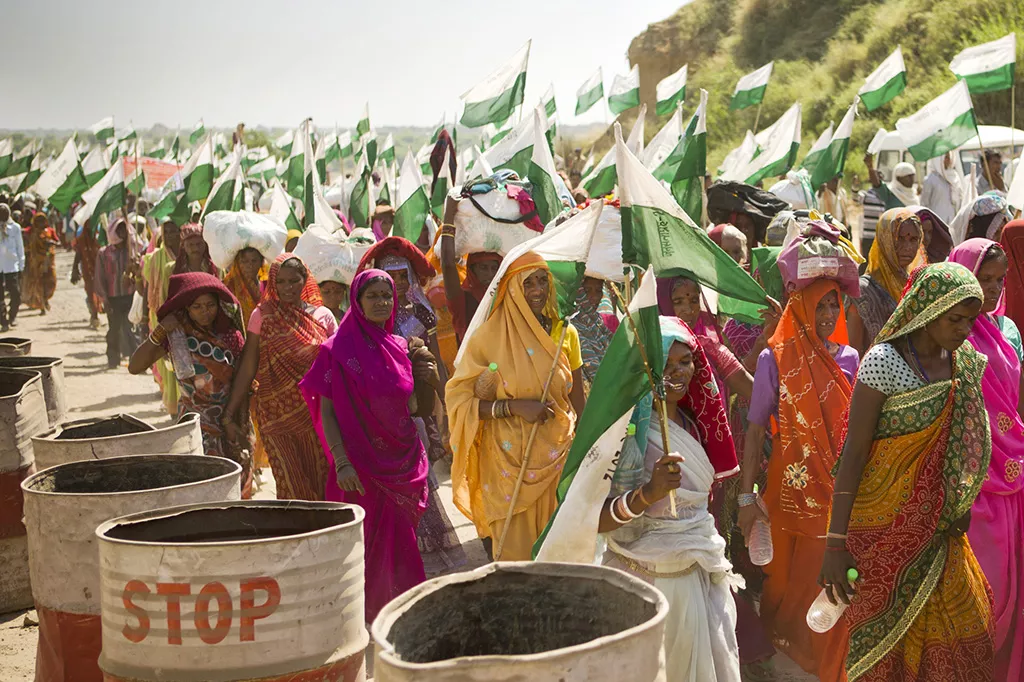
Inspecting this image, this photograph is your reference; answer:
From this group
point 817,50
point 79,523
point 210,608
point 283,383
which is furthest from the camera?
point 817,50

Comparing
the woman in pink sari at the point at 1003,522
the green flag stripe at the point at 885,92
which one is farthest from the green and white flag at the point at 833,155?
the woman in pink sari at the point at 1003,522

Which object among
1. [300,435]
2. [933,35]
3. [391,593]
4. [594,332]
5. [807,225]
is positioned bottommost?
[391,593]

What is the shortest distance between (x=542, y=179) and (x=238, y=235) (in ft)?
7.06

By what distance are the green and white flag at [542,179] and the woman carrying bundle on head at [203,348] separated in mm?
2258

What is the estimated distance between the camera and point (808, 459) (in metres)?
5.27

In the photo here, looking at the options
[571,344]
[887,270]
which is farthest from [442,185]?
[571,344]

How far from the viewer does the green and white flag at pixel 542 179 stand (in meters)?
8.50

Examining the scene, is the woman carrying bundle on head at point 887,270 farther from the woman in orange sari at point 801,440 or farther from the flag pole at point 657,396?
the flag pole at point 657,396

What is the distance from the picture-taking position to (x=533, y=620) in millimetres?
2932

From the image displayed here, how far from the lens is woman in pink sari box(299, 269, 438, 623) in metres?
5.93

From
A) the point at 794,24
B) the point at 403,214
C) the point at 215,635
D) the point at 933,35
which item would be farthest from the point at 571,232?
the point at 794,24

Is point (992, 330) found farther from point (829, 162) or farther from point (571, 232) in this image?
point (829, 162)

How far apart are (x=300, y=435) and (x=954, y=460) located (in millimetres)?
3765

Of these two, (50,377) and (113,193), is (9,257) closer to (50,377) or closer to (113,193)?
(113,193)
